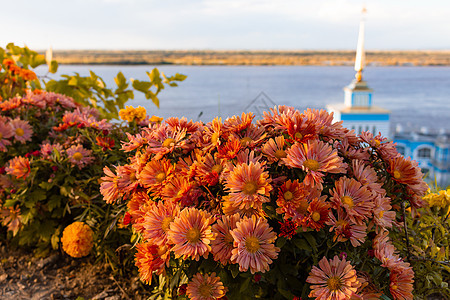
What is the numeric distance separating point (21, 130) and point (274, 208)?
1702 mm

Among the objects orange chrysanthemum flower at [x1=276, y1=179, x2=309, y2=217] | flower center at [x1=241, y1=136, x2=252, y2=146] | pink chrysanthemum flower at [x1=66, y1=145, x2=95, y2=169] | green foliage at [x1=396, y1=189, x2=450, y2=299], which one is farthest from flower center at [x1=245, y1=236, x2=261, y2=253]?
pink chrysanthemum flower at [x1=66, y1=145, x2=95, y2=169]

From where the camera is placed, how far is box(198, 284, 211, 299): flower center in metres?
1.06

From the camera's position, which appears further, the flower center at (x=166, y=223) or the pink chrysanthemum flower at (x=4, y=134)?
the pink chrysanthemum flower at (x=4, y=134)

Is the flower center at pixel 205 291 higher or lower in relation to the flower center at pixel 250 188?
lower

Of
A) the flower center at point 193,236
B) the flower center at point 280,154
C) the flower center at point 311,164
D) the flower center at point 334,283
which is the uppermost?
the flower center at point 280,154

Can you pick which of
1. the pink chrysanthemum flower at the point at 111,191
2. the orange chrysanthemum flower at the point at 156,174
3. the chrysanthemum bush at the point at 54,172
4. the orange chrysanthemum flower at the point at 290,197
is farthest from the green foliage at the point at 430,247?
the chrysanthemum bush at the point at 54,172

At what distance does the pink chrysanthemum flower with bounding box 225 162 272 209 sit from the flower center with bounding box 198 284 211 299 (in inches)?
10.9

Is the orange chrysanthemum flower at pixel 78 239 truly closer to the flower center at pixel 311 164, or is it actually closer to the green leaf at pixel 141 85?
the flower center at pixel 311 164

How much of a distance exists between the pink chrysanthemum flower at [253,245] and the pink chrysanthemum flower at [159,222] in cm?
21

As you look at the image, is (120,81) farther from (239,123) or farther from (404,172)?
(404,172)

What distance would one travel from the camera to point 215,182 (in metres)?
1.11

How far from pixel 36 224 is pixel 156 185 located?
110 centimetres

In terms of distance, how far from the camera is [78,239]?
1.72 meters

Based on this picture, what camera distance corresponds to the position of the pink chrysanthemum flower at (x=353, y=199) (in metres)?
1.03
